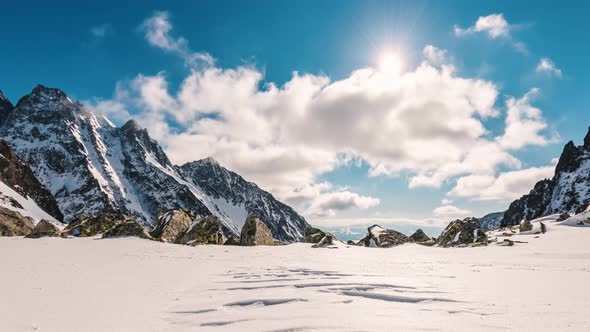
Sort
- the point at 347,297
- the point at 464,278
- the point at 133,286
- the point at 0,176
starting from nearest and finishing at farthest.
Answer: the point at 347,297
the point at 133,286
the point at 464,278
the point at 0,176

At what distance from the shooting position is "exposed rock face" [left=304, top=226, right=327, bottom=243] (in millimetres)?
24922

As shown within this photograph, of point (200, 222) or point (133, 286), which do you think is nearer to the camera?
point (133, 286)

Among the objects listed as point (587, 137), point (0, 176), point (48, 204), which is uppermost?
point (587, 137)

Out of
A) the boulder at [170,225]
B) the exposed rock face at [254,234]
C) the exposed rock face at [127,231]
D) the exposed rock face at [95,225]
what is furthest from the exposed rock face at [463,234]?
the exposed rock face at [95,225]

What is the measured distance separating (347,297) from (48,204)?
101036 millimetres

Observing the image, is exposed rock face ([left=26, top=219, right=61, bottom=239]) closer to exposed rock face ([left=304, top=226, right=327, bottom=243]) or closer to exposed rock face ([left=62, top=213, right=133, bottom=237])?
exposed rock face ([left=62, top=213, right=133, bottom=237])

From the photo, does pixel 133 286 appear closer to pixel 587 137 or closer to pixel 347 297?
pixel 347 297

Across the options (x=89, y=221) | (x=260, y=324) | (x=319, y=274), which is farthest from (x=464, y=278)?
(x=89, y=221)

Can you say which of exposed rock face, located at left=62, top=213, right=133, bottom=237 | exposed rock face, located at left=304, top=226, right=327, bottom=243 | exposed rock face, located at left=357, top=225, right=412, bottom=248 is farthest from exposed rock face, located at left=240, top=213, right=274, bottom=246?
exposed rock face, located at left=357, top=225, right=412, bottom=248

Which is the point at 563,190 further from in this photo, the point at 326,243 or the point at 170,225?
the point at 170,225

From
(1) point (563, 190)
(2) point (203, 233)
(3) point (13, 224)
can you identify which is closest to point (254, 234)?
Answer: (2) point (203, 233)

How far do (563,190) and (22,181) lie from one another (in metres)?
180

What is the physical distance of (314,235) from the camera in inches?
1014

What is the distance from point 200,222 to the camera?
78.3 feet
